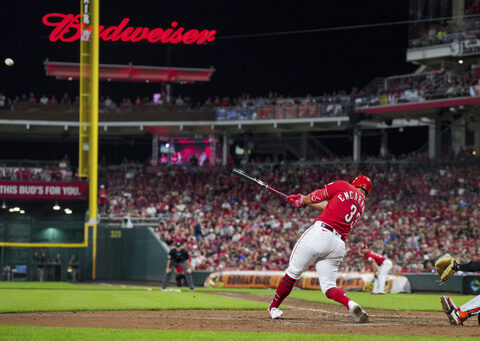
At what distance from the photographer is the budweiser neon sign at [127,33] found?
41.3 metres

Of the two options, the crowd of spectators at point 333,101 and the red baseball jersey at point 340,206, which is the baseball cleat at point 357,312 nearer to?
the red baseball jersey at point 340,206

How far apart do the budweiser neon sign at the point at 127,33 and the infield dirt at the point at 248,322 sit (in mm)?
32034

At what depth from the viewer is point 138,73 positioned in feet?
151

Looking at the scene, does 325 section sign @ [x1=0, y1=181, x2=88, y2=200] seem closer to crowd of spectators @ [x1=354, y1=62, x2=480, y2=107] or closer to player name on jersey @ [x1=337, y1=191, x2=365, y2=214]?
crowd of spectators @ [x1=354, y1=62, x2=480, y2=107]

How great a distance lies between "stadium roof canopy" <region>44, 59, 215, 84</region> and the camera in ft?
148

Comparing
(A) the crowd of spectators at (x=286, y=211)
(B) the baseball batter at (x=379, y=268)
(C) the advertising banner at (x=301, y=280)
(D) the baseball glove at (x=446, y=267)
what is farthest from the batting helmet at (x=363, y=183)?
(A) the crowd of spectators at (x=286, y=211)

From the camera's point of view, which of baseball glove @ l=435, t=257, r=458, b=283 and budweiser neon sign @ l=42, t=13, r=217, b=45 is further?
budweiser neon sign @ l=42, t=13, r=217, b=45

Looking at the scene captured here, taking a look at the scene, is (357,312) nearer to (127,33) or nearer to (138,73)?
(127,33)

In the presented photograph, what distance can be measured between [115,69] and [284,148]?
11651mm

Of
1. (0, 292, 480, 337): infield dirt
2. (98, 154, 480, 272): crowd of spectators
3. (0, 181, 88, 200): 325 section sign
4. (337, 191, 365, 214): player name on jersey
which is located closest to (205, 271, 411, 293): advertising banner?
(98, 154, 480, 272): crowd of spectators

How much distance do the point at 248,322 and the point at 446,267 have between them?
2.73 m

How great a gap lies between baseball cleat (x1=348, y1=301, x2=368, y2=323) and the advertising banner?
1437cm

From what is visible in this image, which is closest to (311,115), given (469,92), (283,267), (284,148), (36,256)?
(284,148)

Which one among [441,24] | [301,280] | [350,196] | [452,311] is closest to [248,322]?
[350,196]
